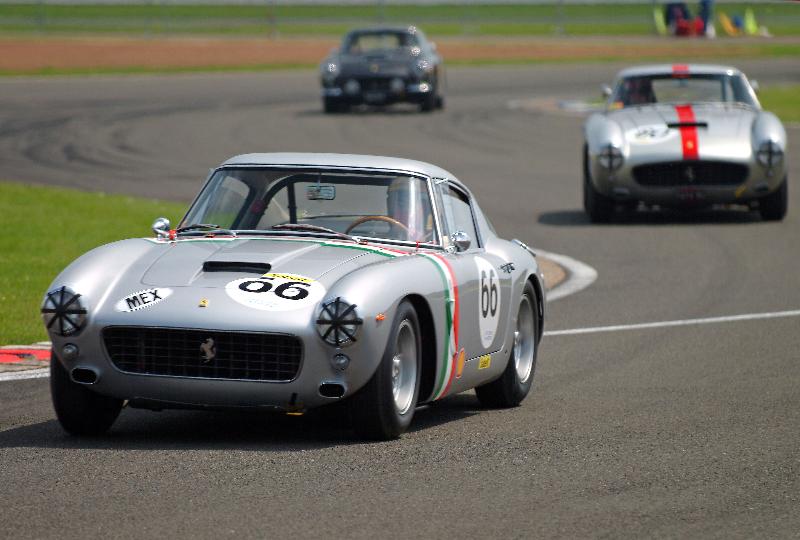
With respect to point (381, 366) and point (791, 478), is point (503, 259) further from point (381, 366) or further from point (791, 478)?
point (791, 478)

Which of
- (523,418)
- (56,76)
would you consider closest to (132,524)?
(523,418)

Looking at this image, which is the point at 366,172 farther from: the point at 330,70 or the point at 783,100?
the point at 783,100

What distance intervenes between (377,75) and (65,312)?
2397cm

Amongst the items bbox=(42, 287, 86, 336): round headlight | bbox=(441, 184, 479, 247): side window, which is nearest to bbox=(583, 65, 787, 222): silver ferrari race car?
bbox=(441, 184, 479, 247): side window

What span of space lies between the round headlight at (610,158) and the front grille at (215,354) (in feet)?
35.0

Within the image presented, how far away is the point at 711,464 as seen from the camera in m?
6.93

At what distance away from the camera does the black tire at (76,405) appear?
24.0ft

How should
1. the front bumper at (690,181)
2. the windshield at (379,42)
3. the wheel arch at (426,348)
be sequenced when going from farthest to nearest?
the windshield at (379,42), the front bumper at (690,181), the wheel arch at (426,348)

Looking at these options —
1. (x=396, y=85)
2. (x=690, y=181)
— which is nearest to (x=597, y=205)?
(x=690, y=181)

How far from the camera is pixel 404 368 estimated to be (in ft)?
24.5

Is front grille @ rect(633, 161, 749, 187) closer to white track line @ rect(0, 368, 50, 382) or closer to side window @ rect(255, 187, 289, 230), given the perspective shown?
white track line @ rect(0, 368, 50, 382)

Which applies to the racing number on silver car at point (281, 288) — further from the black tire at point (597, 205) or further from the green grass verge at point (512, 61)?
the green grass verge at point (512, 61)

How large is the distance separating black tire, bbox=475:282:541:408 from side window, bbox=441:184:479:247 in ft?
1.50

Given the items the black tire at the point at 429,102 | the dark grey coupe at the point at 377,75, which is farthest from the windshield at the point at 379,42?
the black tire at the point at 429,102
